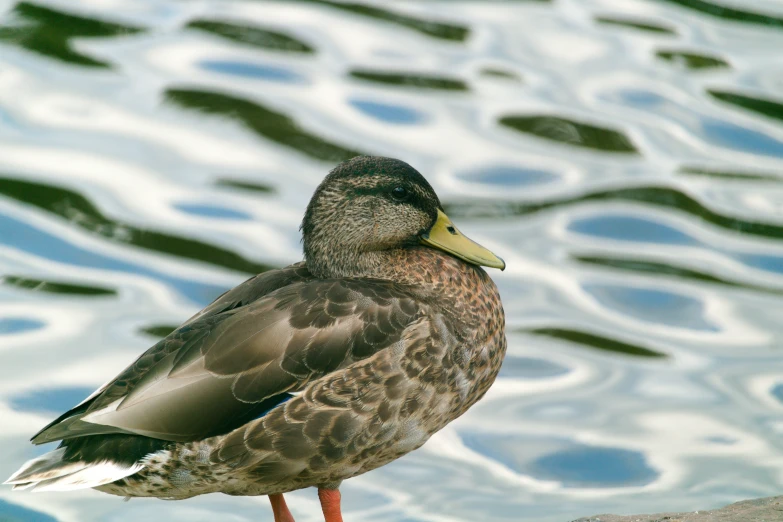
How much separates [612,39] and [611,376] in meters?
4.16

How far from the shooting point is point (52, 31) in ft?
36.2

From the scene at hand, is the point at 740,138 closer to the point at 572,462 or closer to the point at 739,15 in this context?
the point at 739,15

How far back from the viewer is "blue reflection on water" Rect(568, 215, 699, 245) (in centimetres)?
948

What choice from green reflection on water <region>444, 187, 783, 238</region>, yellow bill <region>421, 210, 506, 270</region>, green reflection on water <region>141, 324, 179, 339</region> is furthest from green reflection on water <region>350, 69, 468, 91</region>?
yellow bill <region>421, 210, 506, 270</region>

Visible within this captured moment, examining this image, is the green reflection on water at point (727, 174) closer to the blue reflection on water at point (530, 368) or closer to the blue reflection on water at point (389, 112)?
the blue reflection on water at point (389, 112)

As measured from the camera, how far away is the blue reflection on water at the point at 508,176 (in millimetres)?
9961

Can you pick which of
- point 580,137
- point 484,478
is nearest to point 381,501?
point 484,478

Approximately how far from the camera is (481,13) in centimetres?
1181

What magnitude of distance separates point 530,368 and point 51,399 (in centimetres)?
292

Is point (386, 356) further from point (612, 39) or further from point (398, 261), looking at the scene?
point (612, 39)

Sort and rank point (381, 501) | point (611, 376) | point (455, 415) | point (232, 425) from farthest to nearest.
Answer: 1. point (611, 376)
2. point (381, 501)
3. point (455, 415)
4. point (232, 425)

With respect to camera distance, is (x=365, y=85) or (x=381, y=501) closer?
(x=381, y=501)

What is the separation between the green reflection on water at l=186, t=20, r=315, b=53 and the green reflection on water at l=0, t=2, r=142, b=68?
2.00 ft

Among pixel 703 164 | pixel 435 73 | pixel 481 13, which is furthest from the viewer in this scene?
pixel 481 13
